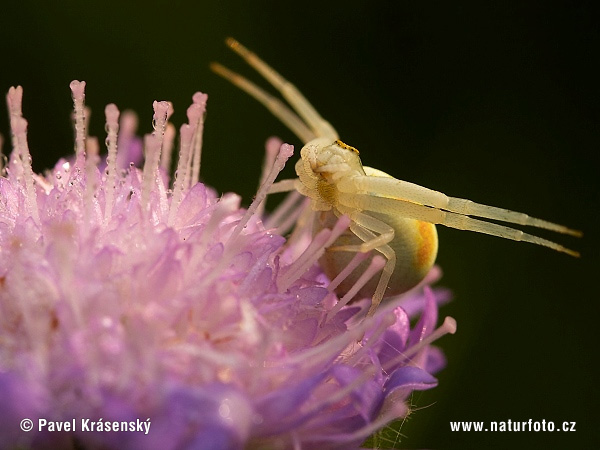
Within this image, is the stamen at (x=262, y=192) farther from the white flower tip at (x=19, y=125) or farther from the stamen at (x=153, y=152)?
the white flower tip at (x=19, y=125)

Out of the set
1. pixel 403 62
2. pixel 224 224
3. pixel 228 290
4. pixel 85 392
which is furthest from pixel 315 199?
pixel 403 62

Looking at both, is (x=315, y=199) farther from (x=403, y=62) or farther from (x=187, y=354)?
(x=403, y=62)

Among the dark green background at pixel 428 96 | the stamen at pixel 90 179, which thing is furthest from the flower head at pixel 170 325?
the dark green background at pixel 428 96

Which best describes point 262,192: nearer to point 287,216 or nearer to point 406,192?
point 406,192

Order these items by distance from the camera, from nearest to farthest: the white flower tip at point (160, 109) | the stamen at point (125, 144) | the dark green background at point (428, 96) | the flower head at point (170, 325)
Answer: the flower head at point (170, 325) → the white flower tip at point (160, 109) → the stamen at point (125, 144) → the dark green background at point (428, 96)

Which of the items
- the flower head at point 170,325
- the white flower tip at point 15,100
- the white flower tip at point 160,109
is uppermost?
the white flower tip at point 15,100
